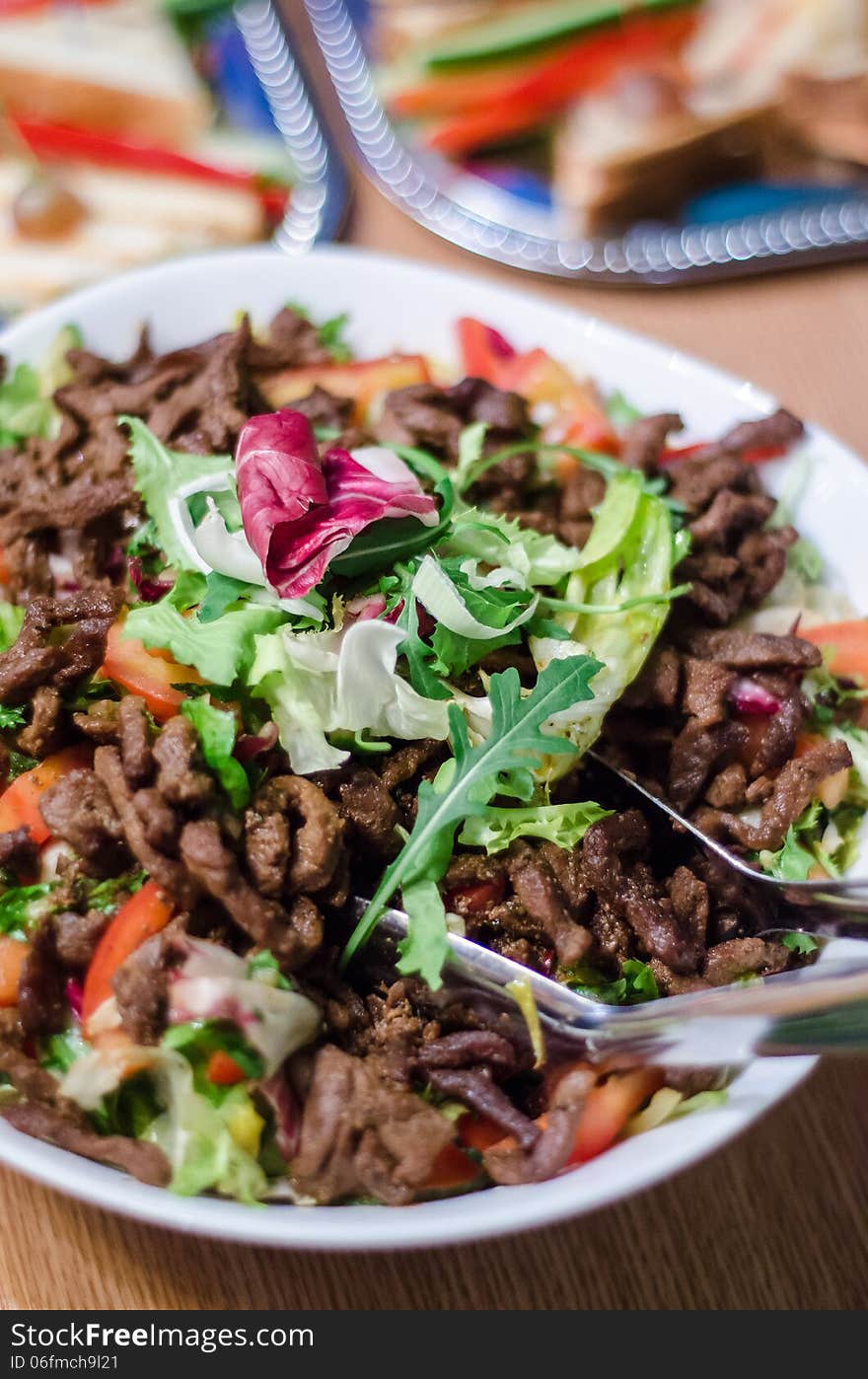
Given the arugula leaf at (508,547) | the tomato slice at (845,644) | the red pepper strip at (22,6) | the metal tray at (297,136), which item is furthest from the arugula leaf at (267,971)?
the red pepper strip at (22,6)

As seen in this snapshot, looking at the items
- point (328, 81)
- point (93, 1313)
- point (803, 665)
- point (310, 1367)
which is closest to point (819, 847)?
point (803, 665)

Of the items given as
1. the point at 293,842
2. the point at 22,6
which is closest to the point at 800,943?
the point at 293,842

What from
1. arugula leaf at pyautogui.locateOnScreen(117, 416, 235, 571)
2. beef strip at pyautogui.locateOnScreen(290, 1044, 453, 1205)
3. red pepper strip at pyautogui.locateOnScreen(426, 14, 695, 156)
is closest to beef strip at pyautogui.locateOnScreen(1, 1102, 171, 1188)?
beef strip at pyautogui.locateOnScreen(290, 1044, 453, 1205)

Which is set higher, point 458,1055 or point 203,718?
point 203,718

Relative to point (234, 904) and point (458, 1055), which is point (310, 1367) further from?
point (234, 904)

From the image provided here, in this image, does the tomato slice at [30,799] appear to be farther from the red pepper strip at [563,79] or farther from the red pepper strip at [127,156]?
the red pepper strip at [563,79]

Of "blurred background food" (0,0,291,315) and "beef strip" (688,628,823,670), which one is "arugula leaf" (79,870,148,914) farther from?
"blurred background food" (0,0,291,315)
